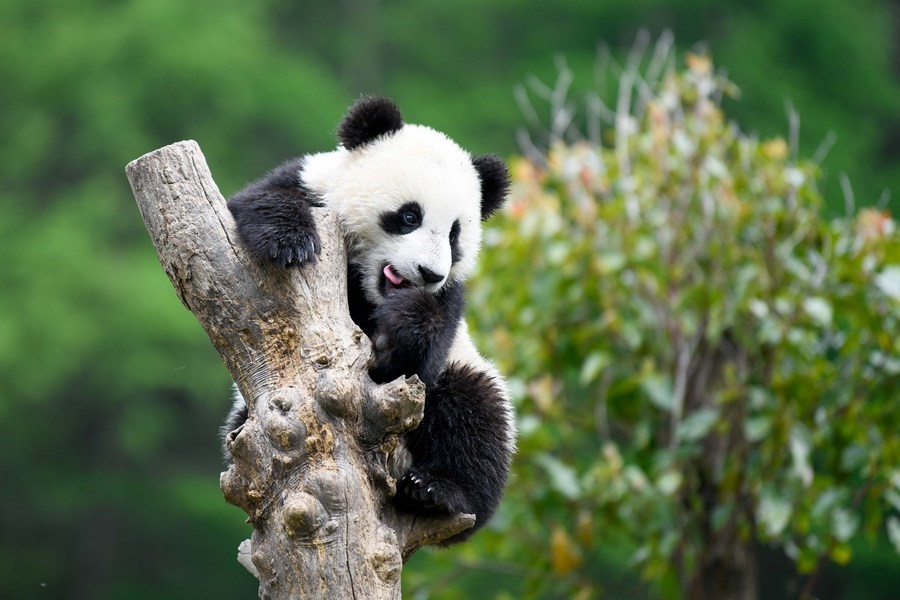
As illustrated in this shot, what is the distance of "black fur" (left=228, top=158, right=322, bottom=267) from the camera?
2.37 meters

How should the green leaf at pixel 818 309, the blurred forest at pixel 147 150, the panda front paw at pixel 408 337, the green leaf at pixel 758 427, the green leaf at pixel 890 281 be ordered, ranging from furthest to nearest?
1. the blurred forest at pixel 147 150
2. the green leaf at pixel 758 427
3. the green leaf at pixel 818 309
4. the green leaf at pixel 890 281
5. the panda front paw at pixel 408 337

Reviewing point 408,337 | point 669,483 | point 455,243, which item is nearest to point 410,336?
point 408,337

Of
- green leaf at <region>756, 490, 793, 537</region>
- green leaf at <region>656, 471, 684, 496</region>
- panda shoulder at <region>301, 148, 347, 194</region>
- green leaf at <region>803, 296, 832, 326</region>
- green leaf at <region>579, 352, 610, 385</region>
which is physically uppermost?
panda shoulder at <region>301, 148, 347, 194</region>

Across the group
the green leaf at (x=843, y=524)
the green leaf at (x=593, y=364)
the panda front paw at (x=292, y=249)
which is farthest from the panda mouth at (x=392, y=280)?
the green leaf at (x=843, y=524)

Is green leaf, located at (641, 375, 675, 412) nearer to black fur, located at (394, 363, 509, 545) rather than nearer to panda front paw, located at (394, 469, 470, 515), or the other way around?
black fur, located at (394, 363, 509, 545)

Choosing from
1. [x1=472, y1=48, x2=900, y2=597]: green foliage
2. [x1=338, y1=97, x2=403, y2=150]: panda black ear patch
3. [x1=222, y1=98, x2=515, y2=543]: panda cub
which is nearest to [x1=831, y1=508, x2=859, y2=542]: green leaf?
[x1=472, y1=48, x2=900, y2=597]: green foliage

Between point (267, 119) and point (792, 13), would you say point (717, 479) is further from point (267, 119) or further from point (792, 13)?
point (267, 119)

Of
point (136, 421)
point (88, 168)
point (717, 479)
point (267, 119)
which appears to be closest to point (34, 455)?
point (136, 421)

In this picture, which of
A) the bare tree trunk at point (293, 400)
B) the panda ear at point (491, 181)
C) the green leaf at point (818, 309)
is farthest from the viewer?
the green leaf at point (818, 309)

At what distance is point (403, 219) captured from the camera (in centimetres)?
277

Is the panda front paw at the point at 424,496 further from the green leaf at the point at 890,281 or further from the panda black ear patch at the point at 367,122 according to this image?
the green leaf at the point at 890,281

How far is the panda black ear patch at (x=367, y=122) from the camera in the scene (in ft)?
9.23

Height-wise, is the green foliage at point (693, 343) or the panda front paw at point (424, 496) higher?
the panda front paw at point (424, 496)

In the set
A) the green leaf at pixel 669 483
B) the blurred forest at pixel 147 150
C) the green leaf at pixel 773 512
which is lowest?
the blurred forest at pixel 147 150
